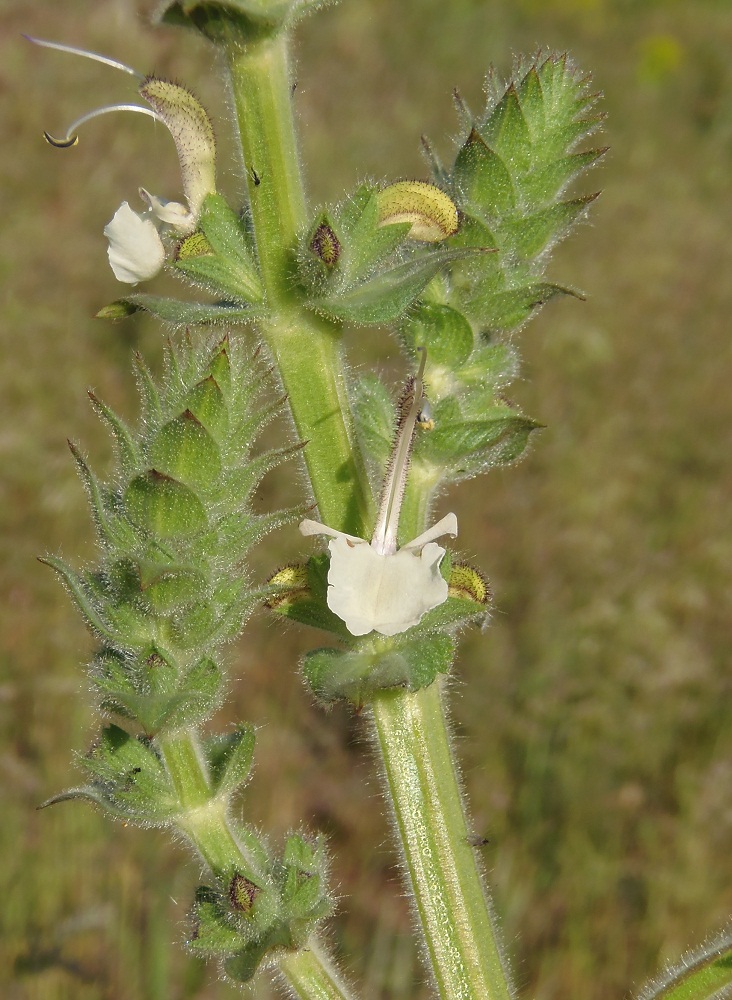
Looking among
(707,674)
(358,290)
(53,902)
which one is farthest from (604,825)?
(358,290)

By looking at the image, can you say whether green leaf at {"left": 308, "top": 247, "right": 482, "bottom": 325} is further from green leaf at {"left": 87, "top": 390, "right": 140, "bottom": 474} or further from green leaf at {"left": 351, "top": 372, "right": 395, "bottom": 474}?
green leaf at {"left": 87, "top": 390, "right": 140, "bottom": 474}

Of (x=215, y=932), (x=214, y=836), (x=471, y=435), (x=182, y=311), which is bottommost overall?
(x=215, y=932)

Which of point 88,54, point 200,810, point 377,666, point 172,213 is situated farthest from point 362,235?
point 200,810

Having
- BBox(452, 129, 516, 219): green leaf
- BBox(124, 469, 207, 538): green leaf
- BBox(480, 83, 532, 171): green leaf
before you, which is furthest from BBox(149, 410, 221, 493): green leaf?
BBox(480, 83, 532, 171): green leaf

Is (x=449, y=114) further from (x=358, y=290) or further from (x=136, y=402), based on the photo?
(x=358, y=290)

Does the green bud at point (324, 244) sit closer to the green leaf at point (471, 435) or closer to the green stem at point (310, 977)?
the green leaf at point (471, 435)

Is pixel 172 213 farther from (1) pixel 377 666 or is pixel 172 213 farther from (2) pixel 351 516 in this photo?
(1) pixel 377 666
